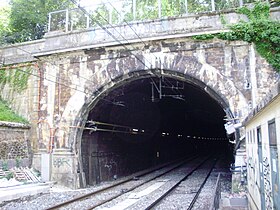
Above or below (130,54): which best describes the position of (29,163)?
below

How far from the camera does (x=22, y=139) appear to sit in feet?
46.9

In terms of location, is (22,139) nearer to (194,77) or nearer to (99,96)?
(99,96)

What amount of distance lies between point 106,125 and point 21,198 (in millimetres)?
6685

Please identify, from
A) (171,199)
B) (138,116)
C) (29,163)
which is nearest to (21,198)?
(29,163)

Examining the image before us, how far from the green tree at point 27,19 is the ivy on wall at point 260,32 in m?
15.5

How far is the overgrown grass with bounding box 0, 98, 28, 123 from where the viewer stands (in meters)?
14.3

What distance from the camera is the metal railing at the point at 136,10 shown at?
12695mm

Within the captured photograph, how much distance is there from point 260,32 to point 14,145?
11.3 meters

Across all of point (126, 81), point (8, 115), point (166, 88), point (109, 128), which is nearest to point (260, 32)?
point (126, 81)

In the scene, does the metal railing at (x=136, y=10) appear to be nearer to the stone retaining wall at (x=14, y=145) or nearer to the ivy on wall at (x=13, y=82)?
A: the ivy on wall at (x=13, y=82)

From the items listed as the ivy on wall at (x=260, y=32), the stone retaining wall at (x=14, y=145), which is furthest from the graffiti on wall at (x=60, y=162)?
the ivy on wall at (x=260, y=32)

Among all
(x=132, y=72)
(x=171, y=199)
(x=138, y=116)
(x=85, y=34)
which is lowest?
(x=171, y=199)

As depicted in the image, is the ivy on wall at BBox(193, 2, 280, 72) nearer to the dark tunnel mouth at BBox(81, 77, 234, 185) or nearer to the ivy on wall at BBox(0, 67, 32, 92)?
the dark tunnel mouth at BBox(81, 77, 234, 185)

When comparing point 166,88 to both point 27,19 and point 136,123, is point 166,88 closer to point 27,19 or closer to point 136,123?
point 136,123
